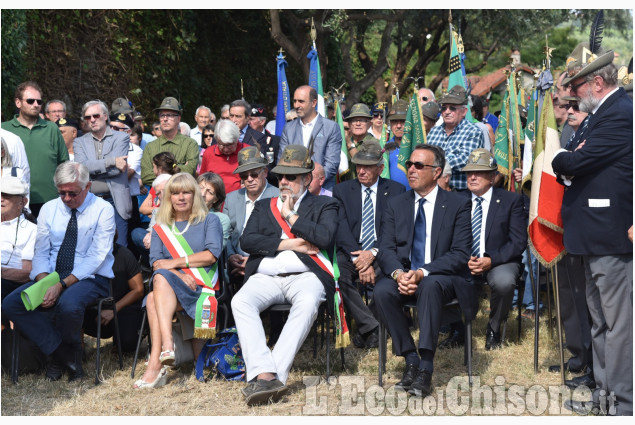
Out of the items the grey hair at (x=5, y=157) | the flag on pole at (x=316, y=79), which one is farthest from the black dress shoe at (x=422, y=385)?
the flag on pole at (x=316, y=79)

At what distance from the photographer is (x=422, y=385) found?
565cm

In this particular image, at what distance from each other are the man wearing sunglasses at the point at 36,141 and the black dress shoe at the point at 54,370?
6.61 feet

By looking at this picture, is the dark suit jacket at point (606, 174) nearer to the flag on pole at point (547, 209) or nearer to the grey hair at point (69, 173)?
the flag on pole at point (547, 209)

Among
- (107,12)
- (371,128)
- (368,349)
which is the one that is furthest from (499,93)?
(368,349)

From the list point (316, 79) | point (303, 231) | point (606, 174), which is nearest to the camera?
point (606, 174)

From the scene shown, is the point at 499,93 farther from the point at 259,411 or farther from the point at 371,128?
the point at 259,411

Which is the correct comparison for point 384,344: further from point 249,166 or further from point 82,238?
point 82,238

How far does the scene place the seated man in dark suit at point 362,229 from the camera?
693 cm

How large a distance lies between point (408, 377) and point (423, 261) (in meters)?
0.95

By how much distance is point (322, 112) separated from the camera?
9523 mm

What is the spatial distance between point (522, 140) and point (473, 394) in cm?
385

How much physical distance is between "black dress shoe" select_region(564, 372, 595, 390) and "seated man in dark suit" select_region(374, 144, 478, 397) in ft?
2.67

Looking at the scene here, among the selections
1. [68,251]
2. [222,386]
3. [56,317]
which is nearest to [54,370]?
[56,317]

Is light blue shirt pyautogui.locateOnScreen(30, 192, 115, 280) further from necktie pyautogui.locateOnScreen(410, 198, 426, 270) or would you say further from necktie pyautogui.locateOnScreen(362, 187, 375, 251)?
necktie pyautogui.locateOnScreen(410, 198, 426, 270)
